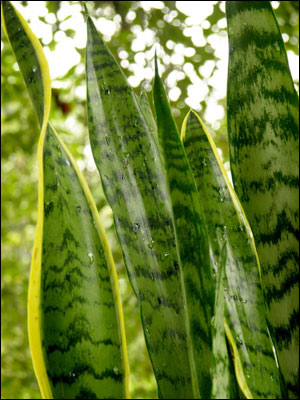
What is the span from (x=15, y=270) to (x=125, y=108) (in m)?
1.47

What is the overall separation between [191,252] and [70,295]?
79 millimetres

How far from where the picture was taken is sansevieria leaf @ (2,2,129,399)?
28 centimetres

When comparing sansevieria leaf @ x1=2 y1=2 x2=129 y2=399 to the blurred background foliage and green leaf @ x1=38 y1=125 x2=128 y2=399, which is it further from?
the blurred background foliage

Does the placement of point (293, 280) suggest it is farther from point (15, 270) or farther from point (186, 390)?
point (15, 270)

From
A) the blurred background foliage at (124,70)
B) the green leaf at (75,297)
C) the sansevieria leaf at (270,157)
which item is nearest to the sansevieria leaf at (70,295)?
the green leaf at (75,297)

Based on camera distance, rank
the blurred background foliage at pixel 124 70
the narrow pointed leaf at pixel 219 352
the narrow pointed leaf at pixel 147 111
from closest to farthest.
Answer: the narrow pointed leaf at pixel 219 352 < the narrow pointed leaf at pixel 147 111 < the blurred background foliage at pixel 124 70

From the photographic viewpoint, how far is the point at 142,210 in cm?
34

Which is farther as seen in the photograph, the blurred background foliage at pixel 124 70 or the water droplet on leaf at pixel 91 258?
the blurred background foliage at pixel 124 70

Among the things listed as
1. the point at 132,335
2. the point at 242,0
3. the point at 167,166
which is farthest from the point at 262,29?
the point at 132,335

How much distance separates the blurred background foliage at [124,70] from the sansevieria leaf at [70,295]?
1.11 metres

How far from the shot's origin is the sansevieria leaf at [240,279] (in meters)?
0.34

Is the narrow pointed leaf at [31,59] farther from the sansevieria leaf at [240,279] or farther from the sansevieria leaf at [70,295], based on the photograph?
the sansevieria leaf at [240,279]

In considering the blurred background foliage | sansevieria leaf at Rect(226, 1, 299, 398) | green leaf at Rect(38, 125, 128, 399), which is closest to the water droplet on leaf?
green leaf at Rect(38, 125, 128, 399)

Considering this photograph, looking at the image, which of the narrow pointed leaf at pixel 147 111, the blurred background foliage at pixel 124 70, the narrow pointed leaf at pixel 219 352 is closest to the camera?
the narrow pointed leaf at pixel 219 352
